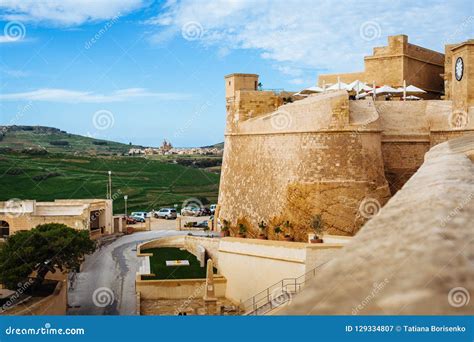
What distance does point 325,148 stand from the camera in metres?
18.6

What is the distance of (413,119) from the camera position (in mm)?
20266

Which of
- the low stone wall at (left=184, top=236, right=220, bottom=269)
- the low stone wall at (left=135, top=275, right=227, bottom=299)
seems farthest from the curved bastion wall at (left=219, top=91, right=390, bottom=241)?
the low stone wall at (left=135, top=275, right=227, bottom=299)

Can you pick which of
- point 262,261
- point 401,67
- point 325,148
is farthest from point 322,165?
point 401,67

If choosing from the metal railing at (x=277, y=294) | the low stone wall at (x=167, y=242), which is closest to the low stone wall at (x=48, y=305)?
the metal railing at (x=277, y=294)

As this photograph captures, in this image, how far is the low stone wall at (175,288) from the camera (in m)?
17.4

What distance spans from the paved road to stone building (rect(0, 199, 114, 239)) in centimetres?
142

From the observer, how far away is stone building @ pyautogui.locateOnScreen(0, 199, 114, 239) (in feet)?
73.5

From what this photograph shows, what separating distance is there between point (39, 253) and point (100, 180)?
36.8m

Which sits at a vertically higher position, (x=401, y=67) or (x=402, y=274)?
(x=401, y=67)

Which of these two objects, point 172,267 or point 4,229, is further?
point 4,229

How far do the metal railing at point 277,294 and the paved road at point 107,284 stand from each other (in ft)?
10.9

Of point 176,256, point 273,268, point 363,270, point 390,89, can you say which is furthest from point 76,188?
point 363,270

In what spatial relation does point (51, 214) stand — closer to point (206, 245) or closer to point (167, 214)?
point (206, 245)

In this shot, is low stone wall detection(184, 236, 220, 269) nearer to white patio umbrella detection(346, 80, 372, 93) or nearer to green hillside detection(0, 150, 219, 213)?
white patio umbrella detection(346, 80, 372, 93)
